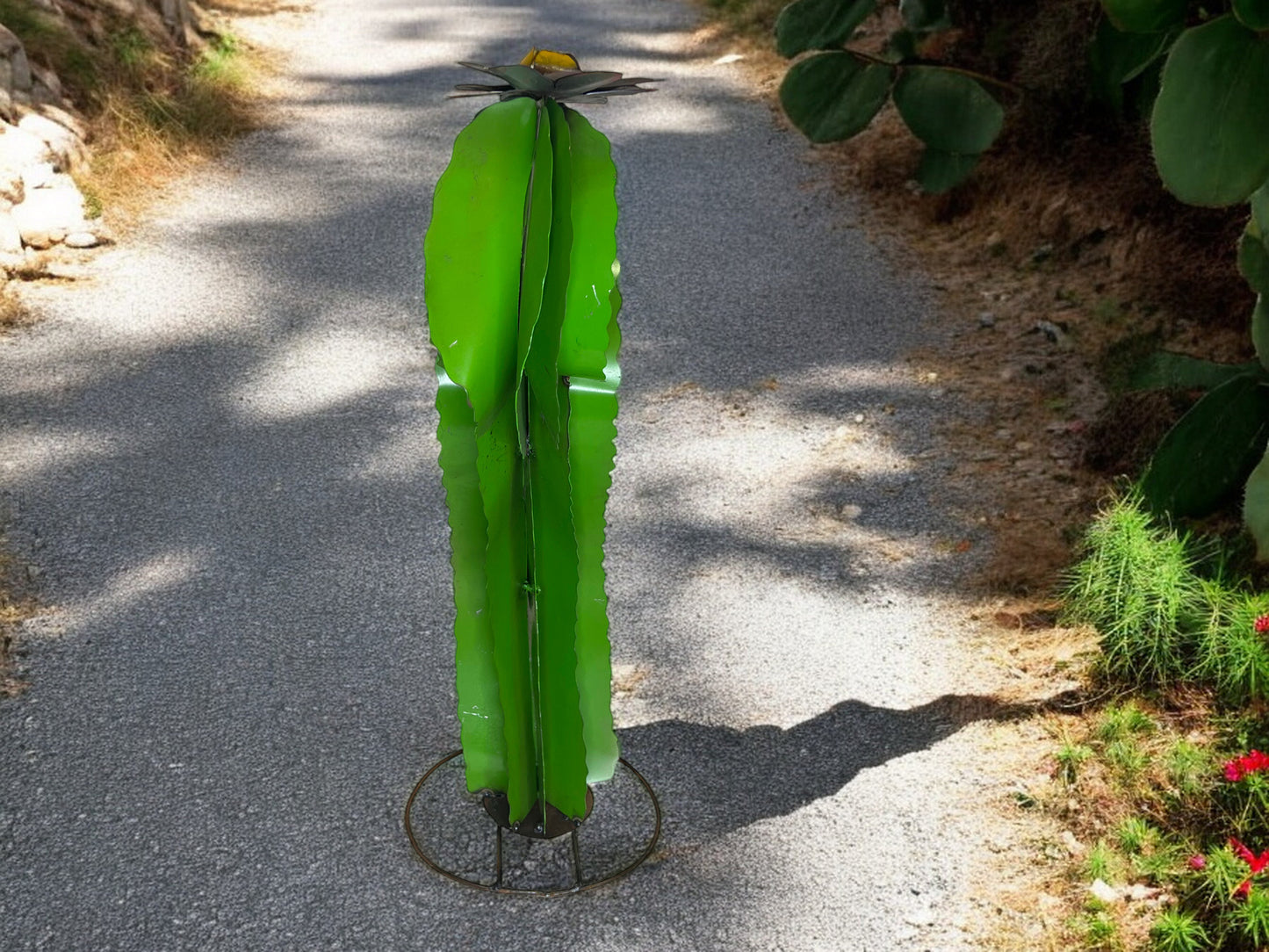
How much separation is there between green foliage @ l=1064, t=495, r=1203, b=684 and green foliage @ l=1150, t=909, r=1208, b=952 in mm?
606

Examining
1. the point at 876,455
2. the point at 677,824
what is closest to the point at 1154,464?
the point at 876,455

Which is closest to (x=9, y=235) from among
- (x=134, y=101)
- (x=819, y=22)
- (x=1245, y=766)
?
(x=134, y=101)

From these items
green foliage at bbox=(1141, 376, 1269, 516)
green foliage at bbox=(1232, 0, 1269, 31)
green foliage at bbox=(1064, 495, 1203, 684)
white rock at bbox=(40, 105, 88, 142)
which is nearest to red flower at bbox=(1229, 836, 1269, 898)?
green foliage at bbox=(1064, 495, 1203, 684)

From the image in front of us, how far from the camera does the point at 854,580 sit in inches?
122

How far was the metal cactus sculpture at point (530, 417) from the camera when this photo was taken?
1.86 meters

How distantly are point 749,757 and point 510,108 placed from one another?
132 centimetres

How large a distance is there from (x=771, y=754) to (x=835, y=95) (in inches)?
88.0

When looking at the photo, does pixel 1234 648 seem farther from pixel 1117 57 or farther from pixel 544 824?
pixel 1117 57

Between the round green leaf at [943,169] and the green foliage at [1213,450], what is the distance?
1.62 m

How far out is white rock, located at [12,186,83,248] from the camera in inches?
179

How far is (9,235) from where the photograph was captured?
14.5ft

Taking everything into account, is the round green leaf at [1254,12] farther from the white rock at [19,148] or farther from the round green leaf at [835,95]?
the white rock at [19,148]

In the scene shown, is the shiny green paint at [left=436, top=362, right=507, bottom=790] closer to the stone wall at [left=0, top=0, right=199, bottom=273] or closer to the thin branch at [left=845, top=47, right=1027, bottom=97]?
the thin branch at [left=845, top=47, right=1027, bottom=97]

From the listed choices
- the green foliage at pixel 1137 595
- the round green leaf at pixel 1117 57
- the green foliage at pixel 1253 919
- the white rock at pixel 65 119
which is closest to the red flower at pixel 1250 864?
the green foliage at pixel 1253 919
